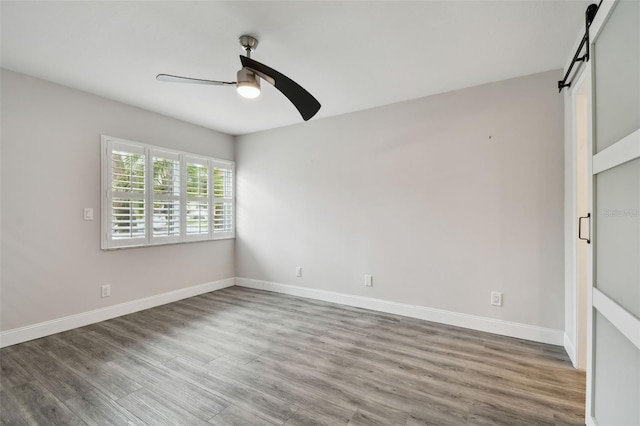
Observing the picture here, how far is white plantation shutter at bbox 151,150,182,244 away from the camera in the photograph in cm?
379

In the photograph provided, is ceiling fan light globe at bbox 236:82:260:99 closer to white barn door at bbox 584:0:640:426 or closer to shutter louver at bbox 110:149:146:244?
white barn door at bbox 584:0:640:426

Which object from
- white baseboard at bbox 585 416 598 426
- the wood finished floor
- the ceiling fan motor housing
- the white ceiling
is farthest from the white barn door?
the ceiling fan motor housing

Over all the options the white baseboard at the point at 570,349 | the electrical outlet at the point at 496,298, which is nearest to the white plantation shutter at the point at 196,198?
the electrical outlet at the point at 496,298

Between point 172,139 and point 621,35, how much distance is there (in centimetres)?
449

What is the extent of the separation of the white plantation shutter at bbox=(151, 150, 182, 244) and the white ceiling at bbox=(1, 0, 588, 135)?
37.4 inches

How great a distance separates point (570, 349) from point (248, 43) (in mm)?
3711

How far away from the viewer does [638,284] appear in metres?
1.13

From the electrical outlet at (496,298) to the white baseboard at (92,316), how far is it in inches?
156

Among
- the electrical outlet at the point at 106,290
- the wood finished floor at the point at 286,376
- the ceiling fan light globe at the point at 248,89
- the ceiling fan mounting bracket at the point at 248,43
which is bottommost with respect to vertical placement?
the wood finished floor at the point at 286,376

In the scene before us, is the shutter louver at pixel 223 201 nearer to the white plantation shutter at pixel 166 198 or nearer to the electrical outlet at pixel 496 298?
the white plantation shutter at pixel 166 198

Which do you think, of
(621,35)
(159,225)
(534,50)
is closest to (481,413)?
(621,35)

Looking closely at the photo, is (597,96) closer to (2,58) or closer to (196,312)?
(196,312)

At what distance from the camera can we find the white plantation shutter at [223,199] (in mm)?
4664

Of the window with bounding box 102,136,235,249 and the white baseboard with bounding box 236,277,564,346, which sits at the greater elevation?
the window with bounding box 102,136,235,249
